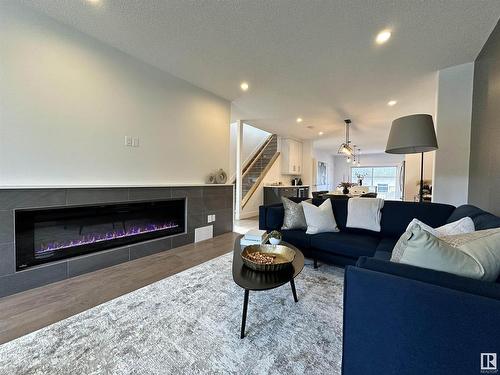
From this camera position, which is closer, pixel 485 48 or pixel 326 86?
pixel 485 48

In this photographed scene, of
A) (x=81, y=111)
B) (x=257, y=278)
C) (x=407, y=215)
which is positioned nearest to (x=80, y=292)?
(x=257, y=278)

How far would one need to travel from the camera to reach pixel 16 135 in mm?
2051

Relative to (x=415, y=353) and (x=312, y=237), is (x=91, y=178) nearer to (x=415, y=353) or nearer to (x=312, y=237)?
(x=312, y=237)

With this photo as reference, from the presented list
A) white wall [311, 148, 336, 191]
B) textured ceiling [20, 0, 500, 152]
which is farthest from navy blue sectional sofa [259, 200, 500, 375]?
white wall [311, 148, 336, 191]

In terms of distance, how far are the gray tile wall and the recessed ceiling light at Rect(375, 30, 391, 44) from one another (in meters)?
3.11

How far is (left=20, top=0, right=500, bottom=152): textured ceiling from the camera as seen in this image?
1.98m

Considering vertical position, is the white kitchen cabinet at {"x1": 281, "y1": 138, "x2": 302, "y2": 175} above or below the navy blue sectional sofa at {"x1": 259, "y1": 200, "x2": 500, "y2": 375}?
above

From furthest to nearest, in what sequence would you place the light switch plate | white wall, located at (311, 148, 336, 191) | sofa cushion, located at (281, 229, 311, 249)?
1. white wall, located at (311, 148, 336, 191)
2. the light switch plate
3. sofa cushion, located at (281, 229, 311, 249)

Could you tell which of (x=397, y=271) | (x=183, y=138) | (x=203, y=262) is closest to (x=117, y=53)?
(x=183, y=138)

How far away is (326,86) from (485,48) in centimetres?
181

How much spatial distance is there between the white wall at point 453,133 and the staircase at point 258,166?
4262 millimetres

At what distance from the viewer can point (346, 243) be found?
7.52 ft

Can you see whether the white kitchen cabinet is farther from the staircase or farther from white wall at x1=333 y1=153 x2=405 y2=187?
white wall at x1=333 y1=153 x2=405 y2=187

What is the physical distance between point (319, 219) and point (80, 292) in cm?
265
